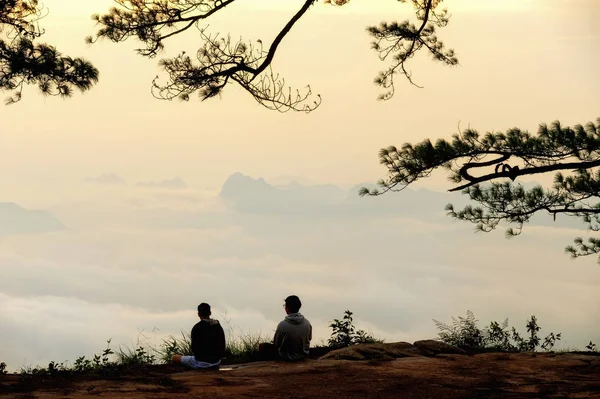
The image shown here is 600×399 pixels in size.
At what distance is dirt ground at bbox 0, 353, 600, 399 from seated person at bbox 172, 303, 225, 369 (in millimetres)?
264

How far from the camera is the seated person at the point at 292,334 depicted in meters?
12.0

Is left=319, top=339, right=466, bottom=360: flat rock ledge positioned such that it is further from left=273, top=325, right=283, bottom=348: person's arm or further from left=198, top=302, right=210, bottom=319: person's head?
left=198, top=302, right=210, bottom=319: person's head

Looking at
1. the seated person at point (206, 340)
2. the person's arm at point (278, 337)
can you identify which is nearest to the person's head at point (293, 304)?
the person's arm at point (278, 337)

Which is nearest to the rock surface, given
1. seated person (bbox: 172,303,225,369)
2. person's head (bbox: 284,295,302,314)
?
person's head (bbox: 284,295,302,314)

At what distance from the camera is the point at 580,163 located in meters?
13.3

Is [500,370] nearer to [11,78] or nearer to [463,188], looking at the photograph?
[463,188]

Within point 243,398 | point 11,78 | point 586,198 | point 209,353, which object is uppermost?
point 11,78

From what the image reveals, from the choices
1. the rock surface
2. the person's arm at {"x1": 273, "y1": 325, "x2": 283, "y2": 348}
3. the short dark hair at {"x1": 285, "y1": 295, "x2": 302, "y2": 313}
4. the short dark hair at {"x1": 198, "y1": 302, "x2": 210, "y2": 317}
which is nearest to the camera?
the short dark hair at {"x1": 198, "y1": 302, "x2": 210, "y2": 317}

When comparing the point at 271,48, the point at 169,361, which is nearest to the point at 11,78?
the point at 271,48

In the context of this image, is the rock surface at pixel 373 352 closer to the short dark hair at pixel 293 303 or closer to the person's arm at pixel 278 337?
the person's arm at pixel 278 337

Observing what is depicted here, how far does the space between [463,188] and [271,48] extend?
12.6ft

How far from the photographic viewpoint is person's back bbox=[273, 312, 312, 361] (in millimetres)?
11969

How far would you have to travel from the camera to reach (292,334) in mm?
12031

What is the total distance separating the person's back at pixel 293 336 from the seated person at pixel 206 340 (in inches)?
33.4
